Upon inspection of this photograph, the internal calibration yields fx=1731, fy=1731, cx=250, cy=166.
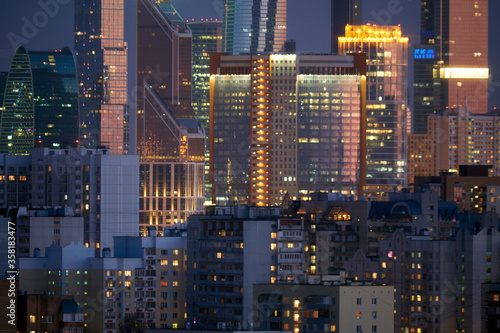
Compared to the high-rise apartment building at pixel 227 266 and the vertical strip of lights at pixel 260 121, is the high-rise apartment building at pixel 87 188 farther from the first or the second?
the vertical strip of lights at pixel 260 121

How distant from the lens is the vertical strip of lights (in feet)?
636

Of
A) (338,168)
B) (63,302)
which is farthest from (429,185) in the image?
(63,302)

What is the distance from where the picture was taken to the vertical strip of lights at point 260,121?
194000 millimetres

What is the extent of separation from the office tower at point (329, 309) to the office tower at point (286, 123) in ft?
369

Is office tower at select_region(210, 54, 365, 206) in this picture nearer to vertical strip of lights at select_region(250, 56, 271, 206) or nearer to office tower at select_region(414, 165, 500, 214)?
vertical strip of lights at select_region(250, 56, 271, 206)

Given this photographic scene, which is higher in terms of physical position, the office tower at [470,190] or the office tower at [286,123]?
the office tower at [286,123]

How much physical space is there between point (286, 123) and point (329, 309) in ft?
396

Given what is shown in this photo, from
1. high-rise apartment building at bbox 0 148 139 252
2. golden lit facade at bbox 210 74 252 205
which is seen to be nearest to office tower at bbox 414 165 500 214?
golden lit facade at bbox 210 74 252 205

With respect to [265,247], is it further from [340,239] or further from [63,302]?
[340,239]

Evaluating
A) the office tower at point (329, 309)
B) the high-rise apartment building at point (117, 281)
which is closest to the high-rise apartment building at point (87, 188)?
the high-rise apartment building at point (117, 281)

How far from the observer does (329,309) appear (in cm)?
7912

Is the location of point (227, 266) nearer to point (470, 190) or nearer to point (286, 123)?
point (470, 190)

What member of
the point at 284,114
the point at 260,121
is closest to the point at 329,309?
the point at 260,121

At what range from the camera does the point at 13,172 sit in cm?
12988
